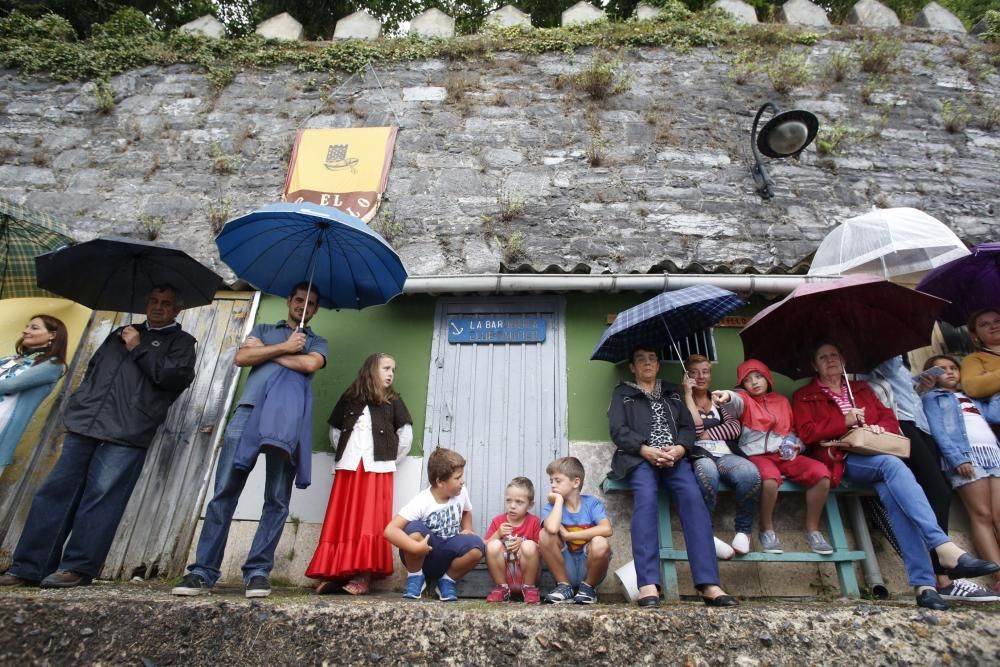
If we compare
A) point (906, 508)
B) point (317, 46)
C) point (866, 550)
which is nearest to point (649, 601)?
point (906, 508)

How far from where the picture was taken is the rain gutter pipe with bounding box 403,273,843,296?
4.98 m

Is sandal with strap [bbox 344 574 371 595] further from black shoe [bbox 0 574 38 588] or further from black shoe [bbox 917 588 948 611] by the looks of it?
black shoe [bbox 917 588 948 611]

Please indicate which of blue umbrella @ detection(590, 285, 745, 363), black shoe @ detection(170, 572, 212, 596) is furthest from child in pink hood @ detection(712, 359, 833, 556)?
black shoe @ detection(170, 572, 212, 596)

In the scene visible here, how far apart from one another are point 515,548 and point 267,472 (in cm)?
162

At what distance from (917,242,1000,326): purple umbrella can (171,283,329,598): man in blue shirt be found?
434 centimetres

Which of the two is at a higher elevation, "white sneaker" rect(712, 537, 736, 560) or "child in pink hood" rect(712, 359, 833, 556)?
"child in pink hood" rect(712, 359, 833, 556)

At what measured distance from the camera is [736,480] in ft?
13.5

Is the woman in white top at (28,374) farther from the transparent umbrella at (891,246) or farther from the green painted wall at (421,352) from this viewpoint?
the transparent umbrella at (891,246)

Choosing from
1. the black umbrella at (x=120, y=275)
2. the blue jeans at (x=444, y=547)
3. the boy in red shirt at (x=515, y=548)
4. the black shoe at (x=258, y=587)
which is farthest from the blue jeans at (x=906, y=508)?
the black umbrella at (x=120, y=275)

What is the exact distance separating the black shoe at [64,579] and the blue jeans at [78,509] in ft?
0.09

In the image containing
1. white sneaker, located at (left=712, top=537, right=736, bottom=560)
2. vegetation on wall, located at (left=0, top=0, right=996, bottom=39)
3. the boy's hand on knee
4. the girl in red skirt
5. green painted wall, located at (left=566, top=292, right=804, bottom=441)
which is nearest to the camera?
the boy's hand on knee

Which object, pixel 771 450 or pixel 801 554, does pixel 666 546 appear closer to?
pixel 801 554

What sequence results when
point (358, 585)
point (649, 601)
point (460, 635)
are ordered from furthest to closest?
point (358, 585), point (649, 601), point (460, 635)

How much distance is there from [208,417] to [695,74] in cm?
628
